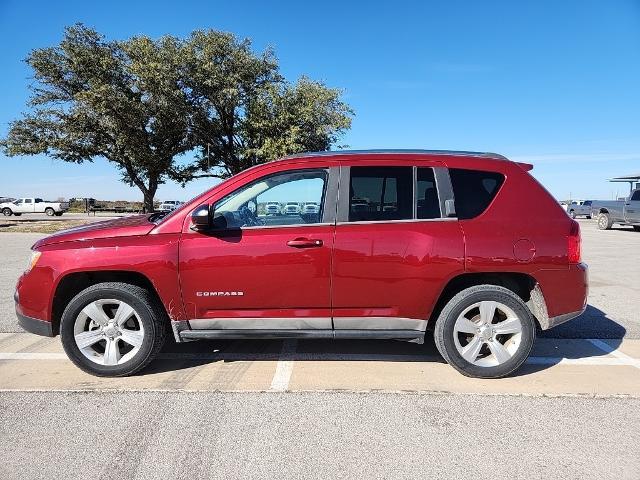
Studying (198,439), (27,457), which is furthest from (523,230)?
(27,457)

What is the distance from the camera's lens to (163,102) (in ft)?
83.5

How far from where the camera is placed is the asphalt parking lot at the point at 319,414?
2.56 meters

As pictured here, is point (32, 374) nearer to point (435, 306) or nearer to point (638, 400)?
point (435, 306)

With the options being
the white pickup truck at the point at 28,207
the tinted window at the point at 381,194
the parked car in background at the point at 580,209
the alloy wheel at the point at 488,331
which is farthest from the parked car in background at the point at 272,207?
the white pickup truck at the point at 28,207

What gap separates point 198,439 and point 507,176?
3.06m

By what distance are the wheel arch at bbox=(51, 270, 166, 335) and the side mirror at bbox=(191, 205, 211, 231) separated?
650 mm

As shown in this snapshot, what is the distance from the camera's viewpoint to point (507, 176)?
380cm

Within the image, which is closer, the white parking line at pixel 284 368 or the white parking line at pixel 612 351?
the white parking line at pixel 284 368

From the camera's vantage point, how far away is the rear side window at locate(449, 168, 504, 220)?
3709 millimetres

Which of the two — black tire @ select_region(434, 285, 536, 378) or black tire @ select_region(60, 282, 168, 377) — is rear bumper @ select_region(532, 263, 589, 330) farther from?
black tire @ select_region(60, 282, 168, 377)

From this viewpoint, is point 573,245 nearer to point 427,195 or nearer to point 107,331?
point 427,195

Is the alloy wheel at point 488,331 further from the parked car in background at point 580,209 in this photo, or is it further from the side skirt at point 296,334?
the parked car in background at point 580,209

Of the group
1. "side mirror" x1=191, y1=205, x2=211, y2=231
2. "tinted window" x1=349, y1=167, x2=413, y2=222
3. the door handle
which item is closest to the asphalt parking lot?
the door handle

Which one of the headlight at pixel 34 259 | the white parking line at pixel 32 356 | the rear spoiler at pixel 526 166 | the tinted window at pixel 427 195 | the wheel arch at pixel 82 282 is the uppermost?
the rear spoiler at pixel 526 166
